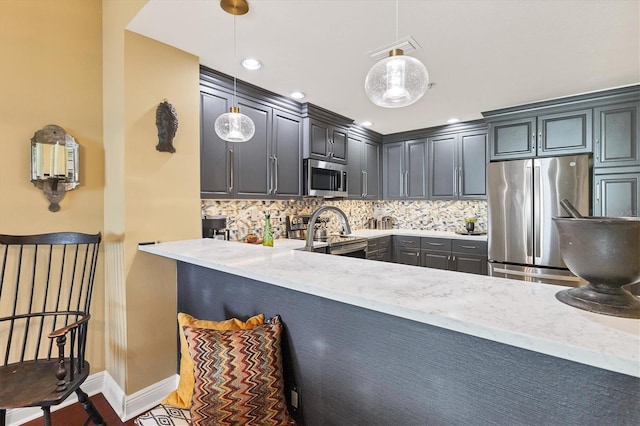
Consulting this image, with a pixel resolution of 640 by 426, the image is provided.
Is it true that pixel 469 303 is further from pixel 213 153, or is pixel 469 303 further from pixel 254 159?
pixel 254 159

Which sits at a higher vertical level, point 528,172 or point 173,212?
point 528,172

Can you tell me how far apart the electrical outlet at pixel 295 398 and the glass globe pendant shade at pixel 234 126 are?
1.45 meters

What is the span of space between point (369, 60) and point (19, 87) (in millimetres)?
2300

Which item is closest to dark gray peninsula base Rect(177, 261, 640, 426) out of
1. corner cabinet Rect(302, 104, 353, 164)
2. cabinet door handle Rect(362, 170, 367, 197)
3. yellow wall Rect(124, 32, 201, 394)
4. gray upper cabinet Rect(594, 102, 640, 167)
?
yellow wall Rect(124, 32, 201, 394)

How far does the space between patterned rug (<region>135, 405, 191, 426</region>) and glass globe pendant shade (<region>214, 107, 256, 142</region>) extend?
1482 millimetres

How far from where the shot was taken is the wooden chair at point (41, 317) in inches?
57.6

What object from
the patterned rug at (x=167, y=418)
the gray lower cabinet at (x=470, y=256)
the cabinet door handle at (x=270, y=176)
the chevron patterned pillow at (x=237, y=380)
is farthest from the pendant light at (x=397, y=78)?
the gray lower cabinet at (x=470, y=256)

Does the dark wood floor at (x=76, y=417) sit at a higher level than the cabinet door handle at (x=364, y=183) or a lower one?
lower

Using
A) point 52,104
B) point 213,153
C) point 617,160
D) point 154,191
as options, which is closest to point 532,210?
point 617,160

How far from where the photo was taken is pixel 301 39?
2096 millimetres

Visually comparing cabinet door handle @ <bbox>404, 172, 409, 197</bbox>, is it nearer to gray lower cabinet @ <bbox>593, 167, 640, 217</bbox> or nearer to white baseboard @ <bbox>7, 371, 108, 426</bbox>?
gray lower cabinet @ <bbox>593, 167, 640, 217</bbox>

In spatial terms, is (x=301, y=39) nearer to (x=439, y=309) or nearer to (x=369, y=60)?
(x=369, y=60)

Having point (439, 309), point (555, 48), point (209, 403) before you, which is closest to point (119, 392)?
point (209, 403)

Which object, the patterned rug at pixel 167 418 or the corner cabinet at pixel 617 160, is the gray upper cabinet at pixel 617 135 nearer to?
the corner cabinet at pixel 617 160
